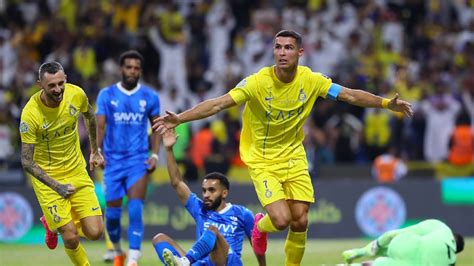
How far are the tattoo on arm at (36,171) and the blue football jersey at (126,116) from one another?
9.98 feet

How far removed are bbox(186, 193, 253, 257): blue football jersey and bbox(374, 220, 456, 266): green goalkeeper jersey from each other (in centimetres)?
158

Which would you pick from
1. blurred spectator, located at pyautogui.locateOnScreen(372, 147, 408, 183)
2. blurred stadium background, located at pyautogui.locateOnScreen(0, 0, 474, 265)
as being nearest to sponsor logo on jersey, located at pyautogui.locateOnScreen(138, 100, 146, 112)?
blurred stadium background, located at pyautogui.locateOnScreen(0, 0, 474, 265)

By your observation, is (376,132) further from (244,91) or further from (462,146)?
(244,91)

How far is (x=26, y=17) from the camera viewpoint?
89.6 ft

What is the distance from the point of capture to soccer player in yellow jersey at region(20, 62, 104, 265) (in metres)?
12.3

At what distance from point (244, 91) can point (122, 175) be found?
3.44 meters

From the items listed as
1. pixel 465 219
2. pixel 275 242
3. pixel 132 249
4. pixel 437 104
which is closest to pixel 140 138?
pixel 132 249

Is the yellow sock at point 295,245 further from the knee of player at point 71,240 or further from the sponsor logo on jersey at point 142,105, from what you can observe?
the sponsor logo on jersey at point 142,105

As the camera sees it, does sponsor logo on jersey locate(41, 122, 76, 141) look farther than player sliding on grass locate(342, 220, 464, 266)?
Yes

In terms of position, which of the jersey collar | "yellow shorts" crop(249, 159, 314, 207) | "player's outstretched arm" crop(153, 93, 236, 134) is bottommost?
"yellow shorts" crop(249, 159, 314, 207)

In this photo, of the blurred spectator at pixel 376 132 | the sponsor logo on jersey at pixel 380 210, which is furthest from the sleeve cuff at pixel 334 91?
the blurred spectator at pixel 376 132

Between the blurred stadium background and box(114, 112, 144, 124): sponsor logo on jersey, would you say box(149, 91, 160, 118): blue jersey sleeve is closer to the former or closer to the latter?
box(114, 112, 144, 124): sponsor logo on jersey

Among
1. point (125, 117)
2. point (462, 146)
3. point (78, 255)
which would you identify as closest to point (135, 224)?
point (125, 117)

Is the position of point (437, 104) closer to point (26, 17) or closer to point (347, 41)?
point (347, 41)
